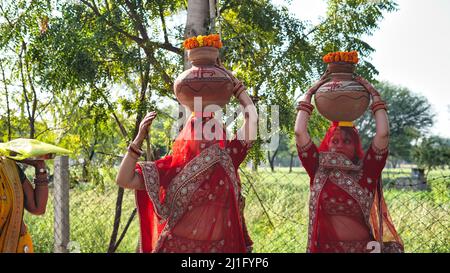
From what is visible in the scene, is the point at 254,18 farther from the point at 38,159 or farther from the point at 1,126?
the point at 1,126

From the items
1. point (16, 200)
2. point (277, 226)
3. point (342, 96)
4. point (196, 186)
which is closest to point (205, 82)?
point (196, 186)

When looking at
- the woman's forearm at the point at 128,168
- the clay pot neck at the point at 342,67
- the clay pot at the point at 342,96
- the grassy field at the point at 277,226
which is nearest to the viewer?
the woman's forearm at the point at 128,168

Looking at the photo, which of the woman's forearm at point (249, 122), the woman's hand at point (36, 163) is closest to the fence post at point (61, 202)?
Answer: the woman's hand at point (36, 163)

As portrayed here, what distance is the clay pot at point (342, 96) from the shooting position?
3342mm

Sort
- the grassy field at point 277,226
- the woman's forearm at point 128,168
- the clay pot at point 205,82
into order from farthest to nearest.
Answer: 1. the grassy field at point 277,226
2. the clay pot at point 205,82
3. the woman's forearm at point 128,168

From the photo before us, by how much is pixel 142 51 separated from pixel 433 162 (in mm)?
11618

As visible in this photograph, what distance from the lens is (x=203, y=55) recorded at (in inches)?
130

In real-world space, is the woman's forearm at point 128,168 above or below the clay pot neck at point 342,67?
below

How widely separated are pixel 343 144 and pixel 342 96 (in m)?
0.30

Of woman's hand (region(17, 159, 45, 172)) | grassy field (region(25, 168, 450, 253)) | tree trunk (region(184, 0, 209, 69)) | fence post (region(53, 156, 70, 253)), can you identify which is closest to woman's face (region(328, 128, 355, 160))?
tree trunk (region(184, 0, 209, 69))

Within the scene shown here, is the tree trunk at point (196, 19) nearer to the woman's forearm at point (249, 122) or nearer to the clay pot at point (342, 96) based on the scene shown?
the woman's forearm at point (249, 122)

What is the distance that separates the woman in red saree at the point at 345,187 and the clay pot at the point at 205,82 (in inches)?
19.4

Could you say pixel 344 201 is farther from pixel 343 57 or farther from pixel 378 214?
pixel 343 57

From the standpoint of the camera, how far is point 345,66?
3.46 metres
